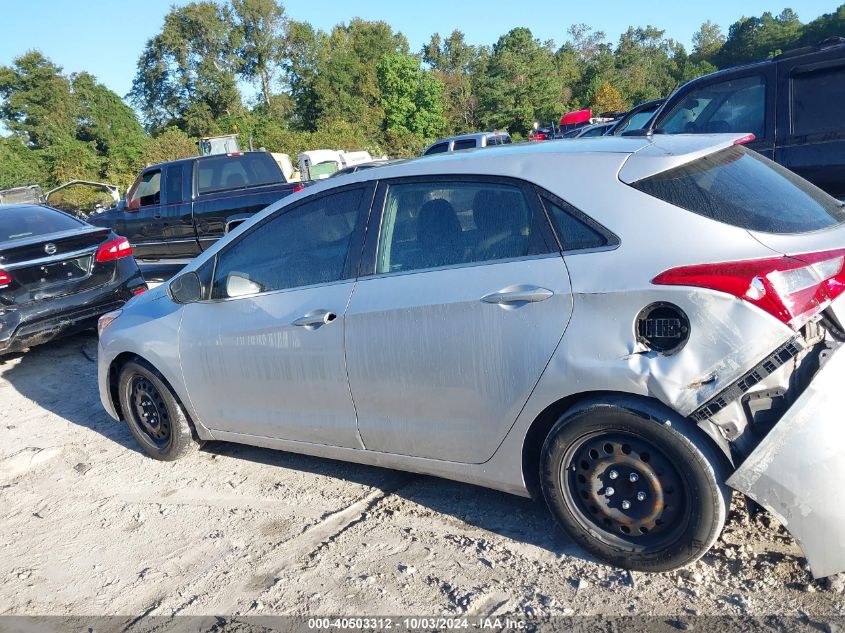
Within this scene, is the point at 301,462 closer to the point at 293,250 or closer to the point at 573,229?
the point at 293,250

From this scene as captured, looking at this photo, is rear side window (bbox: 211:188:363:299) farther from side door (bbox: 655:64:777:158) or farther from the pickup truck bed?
the pickup truck bed

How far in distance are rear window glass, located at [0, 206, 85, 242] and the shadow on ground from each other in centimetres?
127

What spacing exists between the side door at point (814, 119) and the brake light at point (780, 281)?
3957mm

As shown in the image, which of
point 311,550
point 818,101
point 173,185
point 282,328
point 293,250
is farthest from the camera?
point 173,185

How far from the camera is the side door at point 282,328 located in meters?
3.51

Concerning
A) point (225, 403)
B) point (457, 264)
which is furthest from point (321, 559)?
point (457, 264)

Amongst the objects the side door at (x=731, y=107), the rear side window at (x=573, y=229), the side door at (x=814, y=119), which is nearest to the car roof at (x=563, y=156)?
the rear side window at (x=573, y=229)

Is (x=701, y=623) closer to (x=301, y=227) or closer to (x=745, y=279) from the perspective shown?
(x=745, y=279)

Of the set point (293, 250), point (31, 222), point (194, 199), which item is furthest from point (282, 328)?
point (194, 199)

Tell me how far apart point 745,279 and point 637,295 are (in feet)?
1.21

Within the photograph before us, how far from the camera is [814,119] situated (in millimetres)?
5969

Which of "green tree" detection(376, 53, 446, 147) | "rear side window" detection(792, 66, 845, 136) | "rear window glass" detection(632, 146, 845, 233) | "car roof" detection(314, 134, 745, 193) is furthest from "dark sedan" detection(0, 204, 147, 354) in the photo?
"green tree" detection(376, 53, 446, 147)

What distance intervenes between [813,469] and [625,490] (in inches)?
26.8

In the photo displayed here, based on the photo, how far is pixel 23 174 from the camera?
45.0 metres
